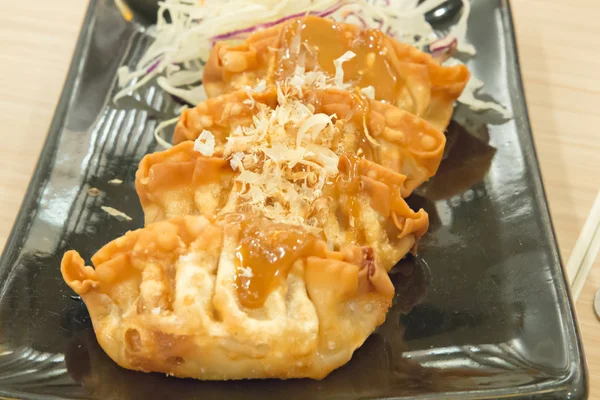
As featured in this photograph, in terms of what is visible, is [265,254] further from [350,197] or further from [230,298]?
[350,197]

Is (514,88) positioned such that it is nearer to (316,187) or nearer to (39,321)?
(316,187)

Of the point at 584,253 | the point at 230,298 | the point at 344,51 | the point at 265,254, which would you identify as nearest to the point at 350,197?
the point at 265,254

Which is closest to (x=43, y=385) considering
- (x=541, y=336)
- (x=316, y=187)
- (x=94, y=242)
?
(x=94, y=242)

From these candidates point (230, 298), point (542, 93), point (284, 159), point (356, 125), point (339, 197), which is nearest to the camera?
point (230, 298)

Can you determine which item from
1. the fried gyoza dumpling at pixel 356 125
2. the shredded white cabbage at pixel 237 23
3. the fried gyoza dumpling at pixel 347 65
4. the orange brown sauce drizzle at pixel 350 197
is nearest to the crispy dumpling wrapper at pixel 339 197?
the orange brown sauce drizzle at pixel 350 197

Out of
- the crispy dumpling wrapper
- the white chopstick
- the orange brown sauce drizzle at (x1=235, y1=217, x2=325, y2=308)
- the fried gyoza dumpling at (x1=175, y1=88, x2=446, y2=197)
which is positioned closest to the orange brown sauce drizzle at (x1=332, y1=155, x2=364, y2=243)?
the crispy dumpling wrapper

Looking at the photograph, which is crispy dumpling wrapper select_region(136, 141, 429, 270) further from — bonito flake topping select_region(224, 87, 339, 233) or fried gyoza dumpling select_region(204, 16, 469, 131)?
fried gyoza dumpling select_region(204, 16, 469, 131)

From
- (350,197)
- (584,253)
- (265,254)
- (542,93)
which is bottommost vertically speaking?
(584,253)
